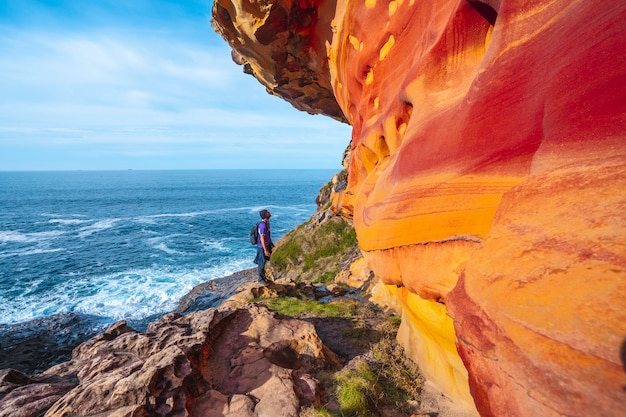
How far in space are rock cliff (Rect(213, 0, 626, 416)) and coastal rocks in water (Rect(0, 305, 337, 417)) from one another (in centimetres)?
240

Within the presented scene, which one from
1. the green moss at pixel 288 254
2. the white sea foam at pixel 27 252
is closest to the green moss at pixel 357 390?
the green moss at pixel 288 254

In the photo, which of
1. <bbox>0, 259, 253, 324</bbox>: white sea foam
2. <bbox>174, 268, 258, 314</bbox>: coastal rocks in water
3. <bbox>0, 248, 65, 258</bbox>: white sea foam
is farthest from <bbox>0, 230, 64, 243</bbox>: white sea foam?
<bbox>174, 268, 258, 314</bbox>: coastal rocks in water

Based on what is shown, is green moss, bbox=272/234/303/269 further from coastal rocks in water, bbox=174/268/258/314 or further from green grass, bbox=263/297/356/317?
green grass, bbox=263/297/356/317

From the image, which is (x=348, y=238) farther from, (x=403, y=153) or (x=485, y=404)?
(x=485, y=404)

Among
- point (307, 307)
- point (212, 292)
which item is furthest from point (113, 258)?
point (307, 307)

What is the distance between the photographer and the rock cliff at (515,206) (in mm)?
2053

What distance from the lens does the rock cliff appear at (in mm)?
2053

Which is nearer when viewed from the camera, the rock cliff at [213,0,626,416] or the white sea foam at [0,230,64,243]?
the rock cliff at [213,0,626,416]

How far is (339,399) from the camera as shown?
483cm

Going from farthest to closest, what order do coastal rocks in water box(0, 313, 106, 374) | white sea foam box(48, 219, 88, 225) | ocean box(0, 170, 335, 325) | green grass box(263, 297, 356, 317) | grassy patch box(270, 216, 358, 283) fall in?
white sea foam box(48, 219, 88, 225), ocean box(0, 170, 335, 325), grassy patch box(270, 216, 358, 283), coastal rocks in water box(0, 313, 106, 374), green grass box(263, 297, 356, 317)

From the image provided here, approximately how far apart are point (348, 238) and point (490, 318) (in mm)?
18692

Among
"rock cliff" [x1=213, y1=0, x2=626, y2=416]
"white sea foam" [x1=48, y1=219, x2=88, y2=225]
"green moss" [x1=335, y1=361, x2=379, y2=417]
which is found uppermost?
"rock cliff" [x1=213, y1=0, x2=626, y2=416]

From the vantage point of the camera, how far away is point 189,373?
4676 mm

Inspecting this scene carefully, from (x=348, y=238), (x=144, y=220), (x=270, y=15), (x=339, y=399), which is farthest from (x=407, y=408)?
(x=144, y=220)
